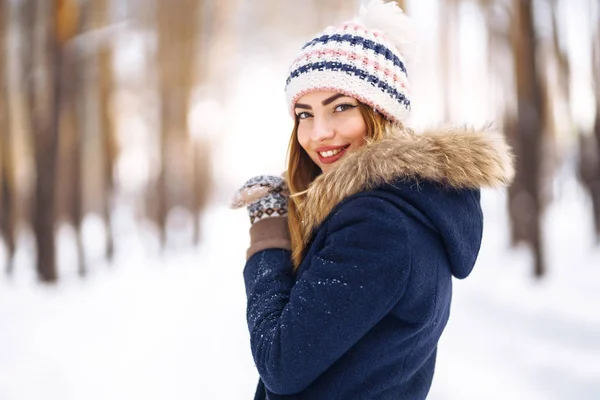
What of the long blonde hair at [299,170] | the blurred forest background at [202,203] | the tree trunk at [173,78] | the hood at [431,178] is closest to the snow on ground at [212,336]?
the blurred forest background at [202,203]

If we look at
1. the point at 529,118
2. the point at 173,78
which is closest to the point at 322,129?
the point at 529,118

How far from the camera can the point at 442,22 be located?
15320 mm

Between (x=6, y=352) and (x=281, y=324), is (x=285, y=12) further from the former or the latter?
(x=281, y=324)

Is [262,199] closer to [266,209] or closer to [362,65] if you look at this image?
[266,209]

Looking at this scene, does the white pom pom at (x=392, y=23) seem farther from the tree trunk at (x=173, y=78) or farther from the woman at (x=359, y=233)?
the tree trunk at (x=173, y=78)

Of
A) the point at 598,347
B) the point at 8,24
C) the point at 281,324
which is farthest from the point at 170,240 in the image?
the point at 281,324

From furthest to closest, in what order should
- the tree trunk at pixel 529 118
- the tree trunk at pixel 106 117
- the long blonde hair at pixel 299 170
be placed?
the tree trunk at pixel 106 117 → the tree trunk at pixel 529 118 → the long blonde hair at pixel 299 170

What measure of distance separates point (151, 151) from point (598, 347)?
52.1 ft

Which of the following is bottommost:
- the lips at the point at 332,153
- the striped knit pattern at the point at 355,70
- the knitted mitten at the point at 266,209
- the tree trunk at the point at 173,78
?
the knitted mitten at the point at 266,209

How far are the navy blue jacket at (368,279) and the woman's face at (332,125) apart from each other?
193mm

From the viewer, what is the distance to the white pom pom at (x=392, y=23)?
1646 millimetres

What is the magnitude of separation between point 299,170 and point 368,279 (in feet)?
2.04

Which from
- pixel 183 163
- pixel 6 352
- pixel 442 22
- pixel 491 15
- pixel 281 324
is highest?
pixel 442 22

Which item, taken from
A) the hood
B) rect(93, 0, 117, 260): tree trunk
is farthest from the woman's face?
rect(93, 0, 117, 260): tree trunk
